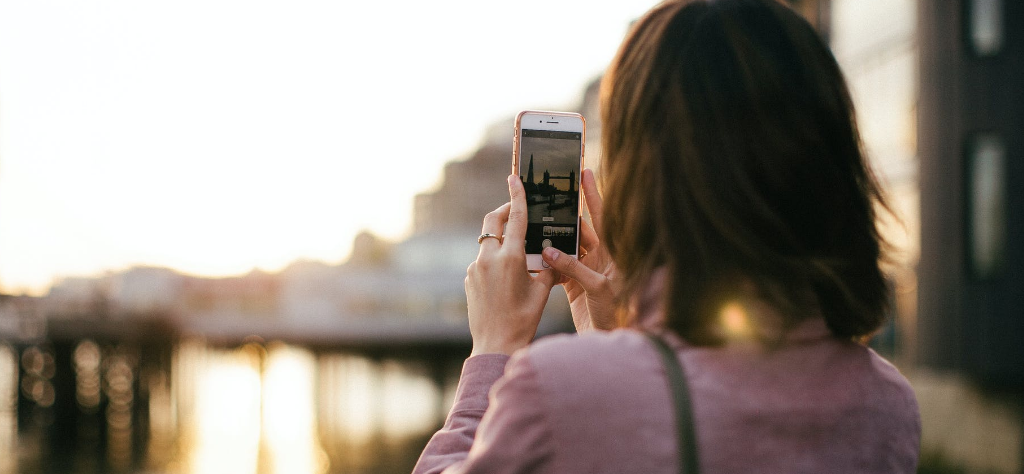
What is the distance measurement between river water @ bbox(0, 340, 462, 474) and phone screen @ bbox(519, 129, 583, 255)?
19.7 m

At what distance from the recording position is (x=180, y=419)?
30469mm

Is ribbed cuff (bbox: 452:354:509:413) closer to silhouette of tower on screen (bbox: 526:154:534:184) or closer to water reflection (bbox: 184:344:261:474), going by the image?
silhouette of tower on screen (bbox: 526:154:534:184)

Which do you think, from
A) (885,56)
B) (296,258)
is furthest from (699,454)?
(296,258)

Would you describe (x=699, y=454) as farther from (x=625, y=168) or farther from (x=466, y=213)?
(x=466, y=213)

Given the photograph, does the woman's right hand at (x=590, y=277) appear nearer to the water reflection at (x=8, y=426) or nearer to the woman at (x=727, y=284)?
the woman at (x=727, y=284)

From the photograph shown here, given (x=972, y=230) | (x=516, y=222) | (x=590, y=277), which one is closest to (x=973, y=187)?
(x=972, y=230)

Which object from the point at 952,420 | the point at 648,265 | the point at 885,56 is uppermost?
the point at 885,56

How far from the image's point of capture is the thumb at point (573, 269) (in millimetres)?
1502

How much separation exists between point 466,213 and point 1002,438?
53541mm

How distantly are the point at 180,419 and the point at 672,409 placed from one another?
108ft

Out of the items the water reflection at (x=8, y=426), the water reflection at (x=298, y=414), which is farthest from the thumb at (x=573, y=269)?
the water reflection at (x=8, y=426)

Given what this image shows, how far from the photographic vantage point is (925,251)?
38.1ft

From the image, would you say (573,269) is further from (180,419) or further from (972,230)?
(180,419)

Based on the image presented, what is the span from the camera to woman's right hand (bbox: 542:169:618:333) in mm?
1502
